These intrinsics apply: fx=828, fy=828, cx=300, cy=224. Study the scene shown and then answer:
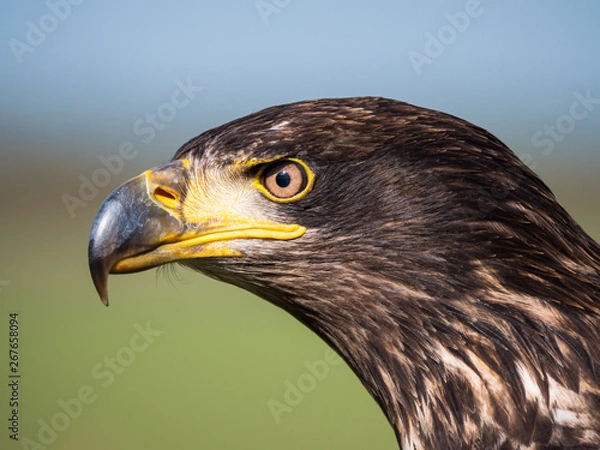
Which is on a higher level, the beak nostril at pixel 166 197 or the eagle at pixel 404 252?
the beak nostril at pixel 166 197

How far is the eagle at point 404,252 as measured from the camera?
281cm

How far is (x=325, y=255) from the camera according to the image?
3217mm

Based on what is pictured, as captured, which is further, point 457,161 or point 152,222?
point 152,222

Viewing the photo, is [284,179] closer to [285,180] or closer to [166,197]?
[285,180]

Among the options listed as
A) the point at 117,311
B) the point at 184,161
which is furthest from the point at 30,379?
the point at 184,161

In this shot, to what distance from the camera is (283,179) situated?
10.6 ft

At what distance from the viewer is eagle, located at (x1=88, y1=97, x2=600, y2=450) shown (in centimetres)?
281

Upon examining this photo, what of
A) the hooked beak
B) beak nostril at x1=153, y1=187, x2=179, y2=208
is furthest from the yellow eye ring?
beak nostril at x1=153, y1=187, x2=179, y2=208

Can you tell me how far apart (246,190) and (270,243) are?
244mm

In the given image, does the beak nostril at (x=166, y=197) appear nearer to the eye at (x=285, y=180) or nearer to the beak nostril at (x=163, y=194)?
the beak nostril at (x=163, y=194)

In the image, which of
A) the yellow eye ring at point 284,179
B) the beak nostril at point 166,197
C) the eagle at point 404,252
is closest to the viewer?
the eagle at point 404,252

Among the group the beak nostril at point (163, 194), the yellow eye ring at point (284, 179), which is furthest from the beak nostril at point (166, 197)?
the yellow eye ring at point (284, 179)

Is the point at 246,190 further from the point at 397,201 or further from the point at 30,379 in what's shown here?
the point at 30,379

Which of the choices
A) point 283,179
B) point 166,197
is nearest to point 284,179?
point 283,179
